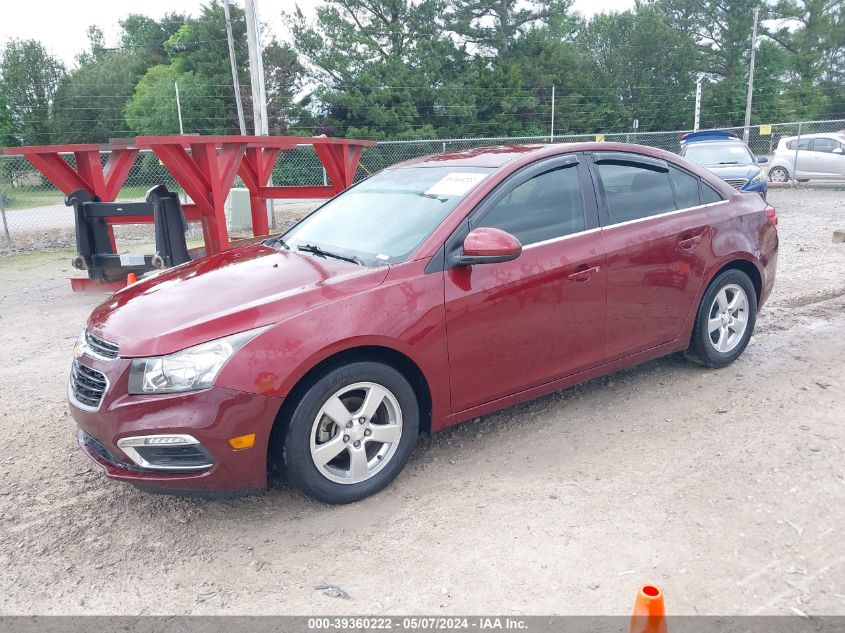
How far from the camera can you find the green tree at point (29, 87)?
39.1 metres

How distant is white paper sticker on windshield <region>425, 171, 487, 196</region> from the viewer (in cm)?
382

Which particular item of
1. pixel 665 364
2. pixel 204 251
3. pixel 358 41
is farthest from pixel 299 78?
pixel 665 364

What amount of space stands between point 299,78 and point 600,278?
130 feet

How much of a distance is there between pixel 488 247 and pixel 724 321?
2313mm

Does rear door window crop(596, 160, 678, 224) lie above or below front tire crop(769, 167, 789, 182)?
above

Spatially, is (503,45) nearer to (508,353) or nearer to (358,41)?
(358,41)

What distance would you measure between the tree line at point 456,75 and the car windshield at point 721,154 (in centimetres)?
2540

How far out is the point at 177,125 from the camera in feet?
124

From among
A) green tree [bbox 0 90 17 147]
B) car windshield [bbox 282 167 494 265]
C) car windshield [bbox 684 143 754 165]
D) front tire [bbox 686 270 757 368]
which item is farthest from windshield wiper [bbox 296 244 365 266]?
green tree [bbox 0 90 17 147]

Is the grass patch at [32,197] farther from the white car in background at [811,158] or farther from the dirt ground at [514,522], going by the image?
the dirt ground at [514,522]

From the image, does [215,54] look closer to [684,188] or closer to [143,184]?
[143,184]

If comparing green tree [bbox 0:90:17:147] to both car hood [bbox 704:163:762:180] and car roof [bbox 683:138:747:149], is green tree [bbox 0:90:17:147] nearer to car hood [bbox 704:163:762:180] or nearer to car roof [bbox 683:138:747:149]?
car roof [bbox 683:138:747:149]

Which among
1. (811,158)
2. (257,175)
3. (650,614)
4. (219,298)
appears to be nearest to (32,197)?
(257,175)

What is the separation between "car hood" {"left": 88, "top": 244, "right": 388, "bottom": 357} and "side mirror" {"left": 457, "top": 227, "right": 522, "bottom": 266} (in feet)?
1.45
